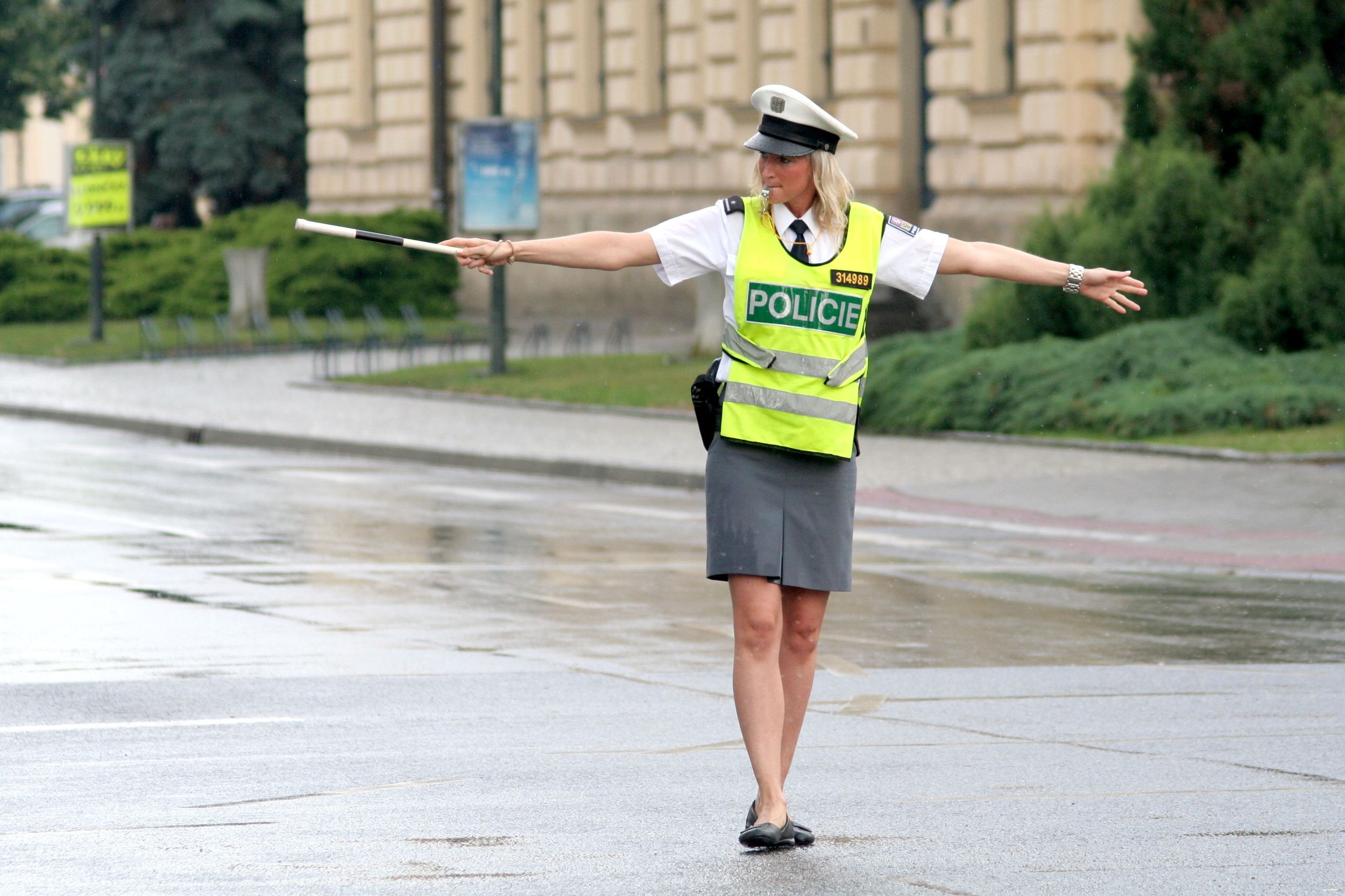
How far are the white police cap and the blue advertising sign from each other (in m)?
21.5

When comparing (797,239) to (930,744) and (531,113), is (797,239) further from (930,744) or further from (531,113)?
(531,113)

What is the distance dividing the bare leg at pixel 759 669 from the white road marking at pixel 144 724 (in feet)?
7.71

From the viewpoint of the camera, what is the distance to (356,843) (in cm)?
614

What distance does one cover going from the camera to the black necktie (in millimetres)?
6195

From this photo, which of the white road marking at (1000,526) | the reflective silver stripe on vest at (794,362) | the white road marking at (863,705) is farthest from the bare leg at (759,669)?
the white road marking at (1000,526)

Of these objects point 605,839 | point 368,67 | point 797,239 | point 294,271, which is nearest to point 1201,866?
point 605,839

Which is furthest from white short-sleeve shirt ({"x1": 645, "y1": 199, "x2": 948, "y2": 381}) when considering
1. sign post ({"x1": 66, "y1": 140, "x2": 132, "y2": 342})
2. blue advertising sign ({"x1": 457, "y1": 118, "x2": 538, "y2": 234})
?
sign post ({"x1": 66, "y1": 140, "x2": 132, "y2": 342})

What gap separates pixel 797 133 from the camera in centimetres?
613

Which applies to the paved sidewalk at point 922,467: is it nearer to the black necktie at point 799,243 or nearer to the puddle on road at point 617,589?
the puddle on road at point 617,589

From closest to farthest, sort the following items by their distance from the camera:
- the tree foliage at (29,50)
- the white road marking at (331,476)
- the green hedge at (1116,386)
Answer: the white road marking at (331,476) < the green hedge at (1116,386) < the tree foliage at (29,50)

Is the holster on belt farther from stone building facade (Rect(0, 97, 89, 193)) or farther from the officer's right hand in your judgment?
stone building facade (Rect(0, 97, 89, 193))

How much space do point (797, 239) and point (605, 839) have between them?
65.2 inches

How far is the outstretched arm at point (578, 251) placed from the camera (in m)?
6.21

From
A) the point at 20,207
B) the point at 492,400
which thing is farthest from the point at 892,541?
the point at 20,207
